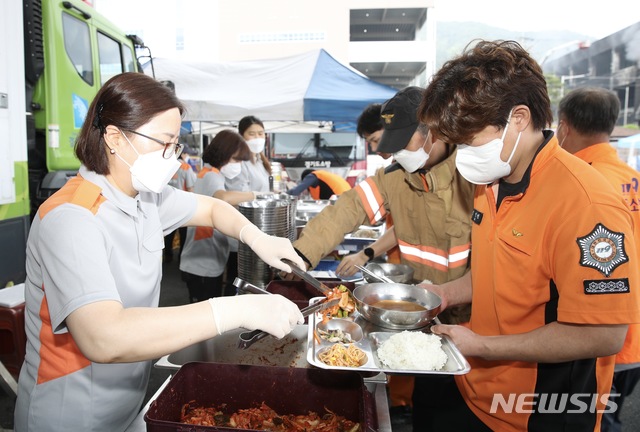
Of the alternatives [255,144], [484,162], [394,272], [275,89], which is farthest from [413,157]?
[275,89]

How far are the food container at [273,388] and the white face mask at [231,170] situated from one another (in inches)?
138

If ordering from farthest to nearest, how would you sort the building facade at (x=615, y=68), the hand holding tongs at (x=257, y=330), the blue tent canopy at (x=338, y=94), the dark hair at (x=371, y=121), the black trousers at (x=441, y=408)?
the building facade at (x=615, y=68), the blue tent canopy at (x=338, y=94), the dark hair at (x=371, y=121), the black trousers at (x=441, y=408), the hand holding tongs at (x=257, y=330)

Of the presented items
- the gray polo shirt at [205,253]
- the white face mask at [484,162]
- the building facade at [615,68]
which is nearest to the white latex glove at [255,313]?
the white face mask at [484,162]

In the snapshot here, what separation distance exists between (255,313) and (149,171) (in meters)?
0.67

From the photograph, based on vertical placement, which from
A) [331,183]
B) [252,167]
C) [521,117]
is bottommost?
[331,183]

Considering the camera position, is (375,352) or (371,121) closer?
(375,352)

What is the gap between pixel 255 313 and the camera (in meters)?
1.26

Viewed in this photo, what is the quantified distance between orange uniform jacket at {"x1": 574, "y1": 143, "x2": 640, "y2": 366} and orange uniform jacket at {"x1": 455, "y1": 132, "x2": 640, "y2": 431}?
89cm

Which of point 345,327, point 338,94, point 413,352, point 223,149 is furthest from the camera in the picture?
point 338,94

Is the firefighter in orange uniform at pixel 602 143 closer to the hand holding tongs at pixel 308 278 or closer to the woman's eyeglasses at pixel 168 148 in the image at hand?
the hand holding tongs at pixel 308 278

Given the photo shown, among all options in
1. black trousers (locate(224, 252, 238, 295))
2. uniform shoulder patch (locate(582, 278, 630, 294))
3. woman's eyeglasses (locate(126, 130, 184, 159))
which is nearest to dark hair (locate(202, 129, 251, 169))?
black trousers (locate(224, 252, 238, 295))

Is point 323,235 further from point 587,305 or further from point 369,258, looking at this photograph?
point 587,305

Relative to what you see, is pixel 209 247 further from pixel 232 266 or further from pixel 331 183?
pixel 331 183

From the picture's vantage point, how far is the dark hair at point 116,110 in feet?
4.63
